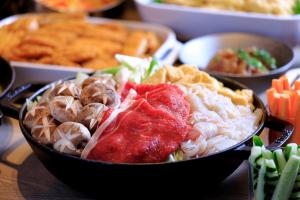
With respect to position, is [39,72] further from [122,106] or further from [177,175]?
[177,175]

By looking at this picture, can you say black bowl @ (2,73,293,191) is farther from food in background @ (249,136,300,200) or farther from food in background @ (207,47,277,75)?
food in background @ (207,47,277,75)

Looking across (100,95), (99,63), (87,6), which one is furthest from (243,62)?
(87,6)

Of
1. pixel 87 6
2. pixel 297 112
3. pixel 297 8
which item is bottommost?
pixel 87 6

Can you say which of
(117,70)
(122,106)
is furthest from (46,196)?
(117,70)

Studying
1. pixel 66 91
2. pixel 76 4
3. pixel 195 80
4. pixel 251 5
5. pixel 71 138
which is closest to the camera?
pixel 71 138

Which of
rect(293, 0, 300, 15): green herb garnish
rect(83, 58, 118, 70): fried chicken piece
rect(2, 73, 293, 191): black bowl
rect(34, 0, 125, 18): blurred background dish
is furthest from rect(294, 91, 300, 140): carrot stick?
rect(34, 0, 125, 18): blurred background dish

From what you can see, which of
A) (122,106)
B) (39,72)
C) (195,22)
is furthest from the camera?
(195,22)

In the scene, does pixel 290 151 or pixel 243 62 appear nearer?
pixel 290 151

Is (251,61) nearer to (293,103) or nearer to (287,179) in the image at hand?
(293,103)

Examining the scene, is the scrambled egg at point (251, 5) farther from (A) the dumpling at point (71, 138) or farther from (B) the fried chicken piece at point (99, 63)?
(A) the dumpling at point (71, 138)
